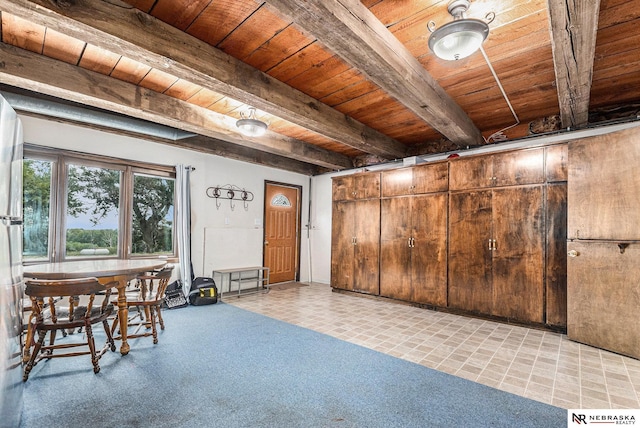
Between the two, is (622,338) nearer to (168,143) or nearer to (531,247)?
(531,247)

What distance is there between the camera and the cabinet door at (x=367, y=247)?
5158 millimetres

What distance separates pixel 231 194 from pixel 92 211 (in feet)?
7.14

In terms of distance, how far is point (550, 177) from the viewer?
3.57 m

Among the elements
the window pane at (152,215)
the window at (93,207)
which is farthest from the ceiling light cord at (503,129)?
the window pane at (152,215)

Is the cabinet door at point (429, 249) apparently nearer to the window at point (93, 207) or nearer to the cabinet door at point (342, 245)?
the cabinet door at point (342, 245)

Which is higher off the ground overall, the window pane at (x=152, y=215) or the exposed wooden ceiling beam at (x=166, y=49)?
the exposed wooden ceiling beam at (x=166, y=49)

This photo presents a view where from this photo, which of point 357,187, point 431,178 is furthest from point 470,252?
point 357,187

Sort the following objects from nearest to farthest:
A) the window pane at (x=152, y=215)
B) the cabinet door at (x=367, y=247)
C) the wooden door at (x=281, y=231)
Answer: the window pane at (x=152, y=215) < the cabinet door at (x=367, y=247) < the wooden door at (x=281, y=231)

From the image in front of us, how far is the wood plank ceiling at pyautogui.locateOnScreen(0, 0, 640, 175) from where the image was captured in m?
1.97

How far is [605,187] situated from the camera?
120 inches

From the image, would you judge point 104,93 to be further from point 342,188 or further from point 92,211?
point 342,188

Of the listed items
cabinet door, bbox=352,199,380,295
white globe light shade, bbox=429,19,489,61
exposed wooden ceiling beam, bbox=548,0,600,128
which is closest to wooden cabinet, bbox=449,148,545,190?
exposed wooden ceiling beam, bbox=548,0,600,128

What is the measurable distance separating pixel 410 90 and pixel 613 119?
2.83 meters

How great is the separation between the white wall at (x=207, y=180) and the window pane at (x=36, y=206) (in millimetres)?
328
